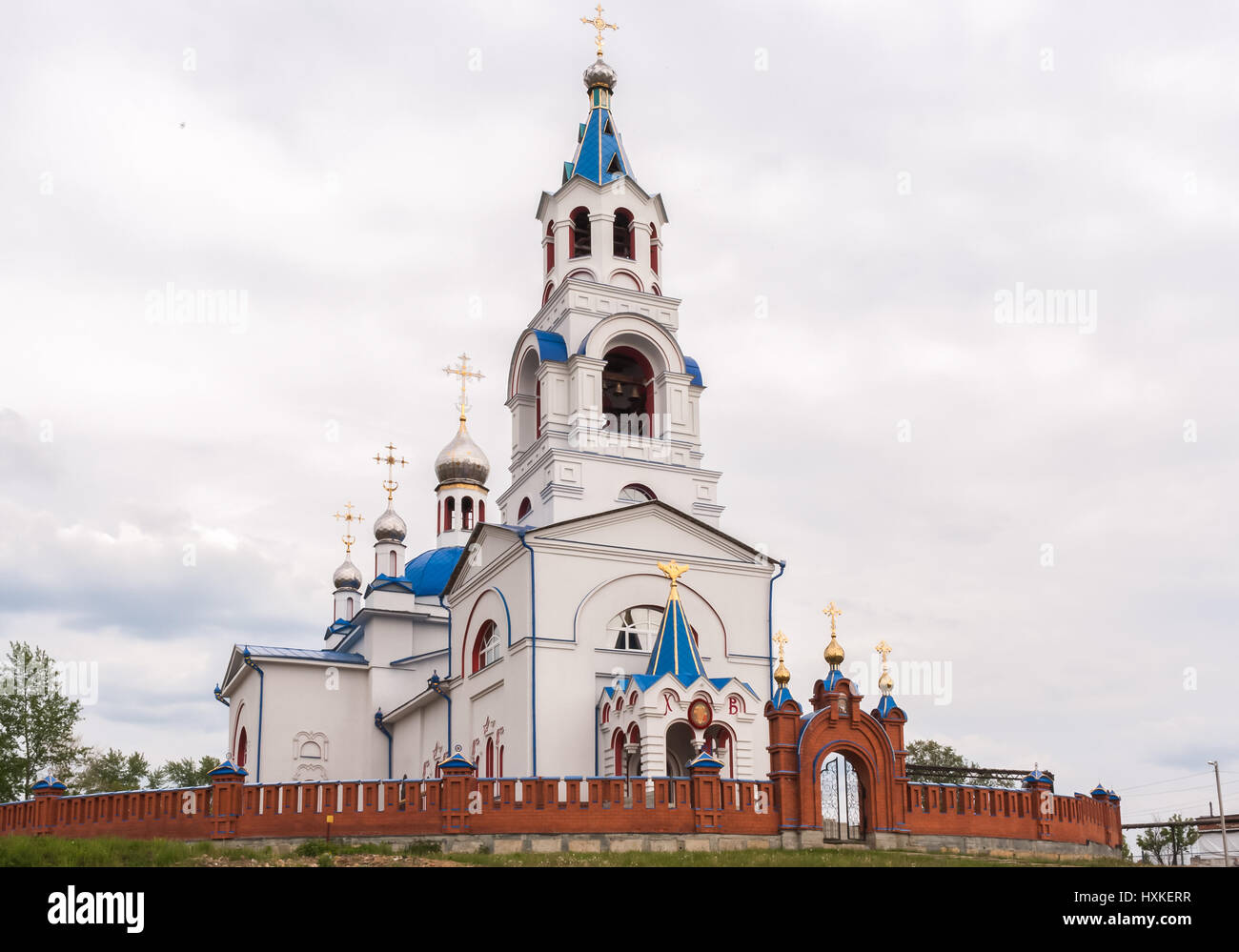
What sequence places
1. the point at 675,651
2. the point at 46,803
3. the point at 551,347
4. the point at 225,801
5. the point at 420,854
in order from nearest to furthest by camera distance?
1. the point at 420,854
2. the point at 225,801
3. the point at 46,803
4. the point at 675,651
5. the point at 551,347

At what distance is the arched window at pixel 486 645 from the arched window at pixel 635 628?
2.41 m

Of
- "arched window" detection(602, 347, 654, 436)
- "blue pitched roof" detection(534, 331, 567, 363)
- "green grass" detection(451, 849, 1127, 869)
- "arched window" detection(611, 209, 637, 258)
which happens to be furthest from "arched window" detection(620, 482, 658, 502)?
"green grass" detection(451, 849, 1127, 869)

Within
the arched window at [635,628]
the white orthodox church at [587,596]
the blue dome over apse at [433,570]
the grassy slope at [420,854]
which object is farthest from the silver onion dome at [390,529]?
the grassy slope at [420,854]

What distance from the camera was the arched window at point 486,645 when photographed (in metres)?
24.1

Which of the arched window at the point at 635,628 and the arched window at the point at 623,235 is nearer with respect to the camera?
the arched window at the point at 635,628

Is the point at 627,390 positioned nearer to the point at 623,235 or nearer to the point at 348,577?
the point at 623,235

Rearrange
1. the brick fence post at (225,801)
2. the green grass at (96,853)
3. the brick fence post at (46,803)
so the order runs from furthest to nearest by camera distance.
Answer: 1. the brick fence post at (46,803)
2. the brick fence post at (225,801)
3. the green grass at (96,853)

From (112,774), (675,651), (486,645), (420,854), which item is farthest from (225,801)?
(112,774)

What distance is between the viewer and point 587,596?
74.8 ft

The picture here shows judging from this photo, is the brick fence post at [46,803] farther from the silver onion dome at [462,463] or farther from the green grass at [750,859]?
the silver onion dome at [462,463]

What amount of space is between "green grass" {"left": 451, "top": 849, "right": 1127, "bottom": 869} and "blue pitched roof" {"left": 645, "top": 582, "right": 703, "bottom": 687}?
167 inches

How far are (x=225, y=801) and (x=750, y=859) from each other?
7876mm

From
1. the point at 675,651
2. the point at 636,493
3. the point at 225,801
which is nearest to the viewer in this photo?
the point at 225,801
